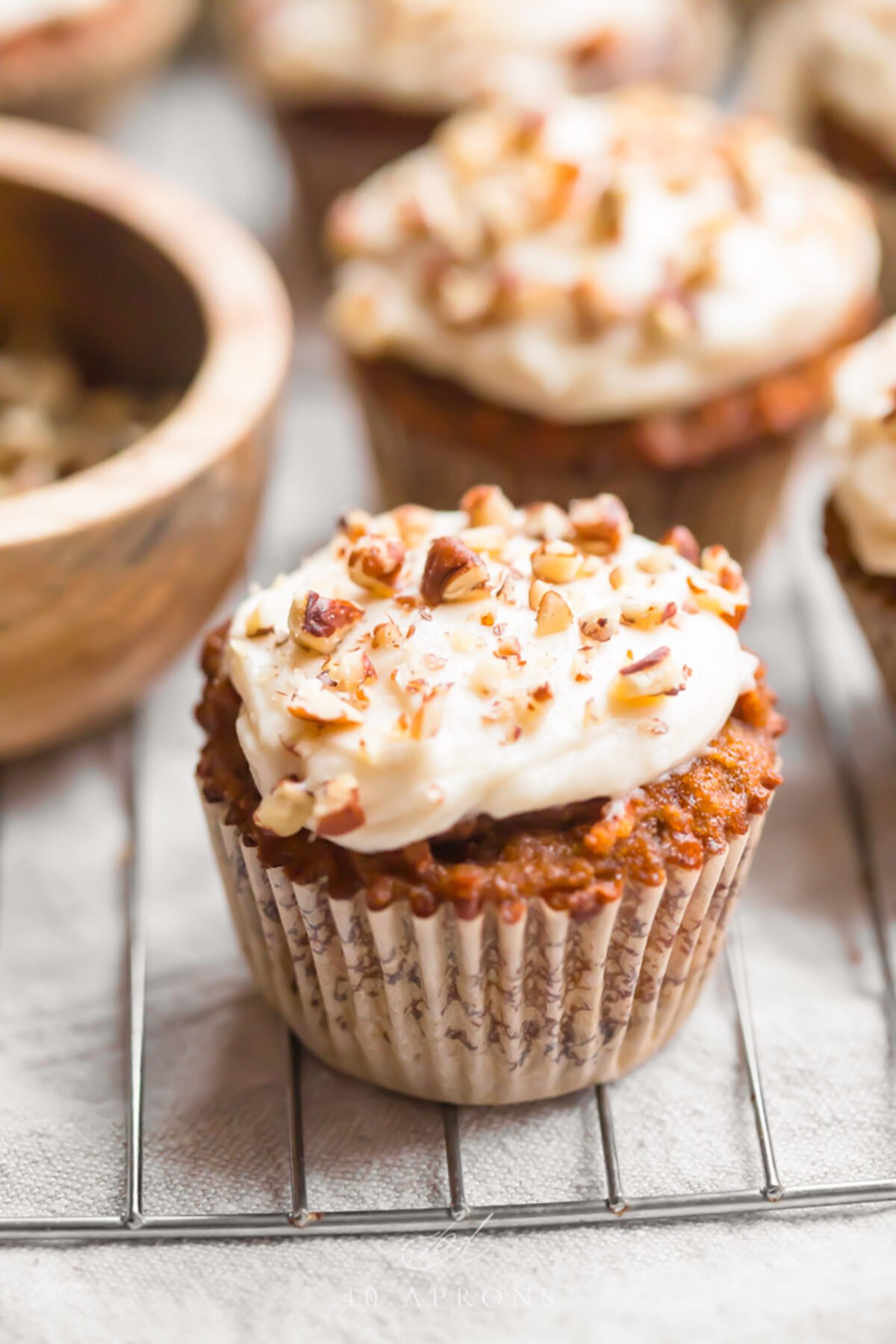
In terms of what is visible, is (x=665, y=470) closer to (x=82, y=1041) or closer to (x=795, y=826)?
(x=795, y=826)

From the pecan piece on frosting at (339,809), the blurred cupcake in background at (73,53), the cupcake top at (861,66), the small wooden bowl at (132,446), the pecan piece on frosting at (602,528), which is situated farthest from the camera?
the blurred cupcake in background at (73,53)

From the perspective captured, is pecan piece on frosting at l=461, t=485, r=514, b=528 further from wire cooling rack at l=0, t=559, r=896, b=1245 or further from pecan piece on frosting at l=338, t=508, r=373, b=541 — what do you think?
wire cooling rack at l=0, t=559, r=896, b=1245

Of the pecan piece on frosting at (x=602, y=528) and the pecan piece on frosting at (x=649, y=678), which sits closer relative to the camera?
the pecan piece on frosting at (x=649, y=678)

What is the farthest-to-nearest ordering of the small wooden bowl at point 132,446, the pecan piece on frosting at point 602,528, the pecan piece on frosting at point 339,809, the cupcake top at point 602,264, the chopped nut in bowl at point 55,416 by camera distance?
the chopped nut in bowl at point 55,416 → the cupcake top at point 602,264 → the small wooden bowl at point 132,446 → the pecan piece on frosting at point 602,528 → the pecan piece on frosting at point 339,809

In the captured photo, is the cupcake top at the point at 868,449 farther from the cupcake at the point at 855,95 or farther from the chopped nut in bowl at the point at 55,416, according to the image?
the chopped nut in bowl at the point at 55,416

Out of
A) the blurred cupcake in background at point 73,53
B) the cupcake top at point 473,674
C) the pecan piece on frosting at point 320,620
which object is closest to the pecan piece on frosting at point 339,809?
the cupcake top at point 473,674

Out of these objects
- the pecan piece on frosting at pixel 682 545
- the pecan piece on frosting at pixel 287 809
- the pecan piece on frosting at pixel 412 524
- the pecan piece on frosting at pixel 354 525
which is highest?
the pecan piece on frosting at pixel 682 545
